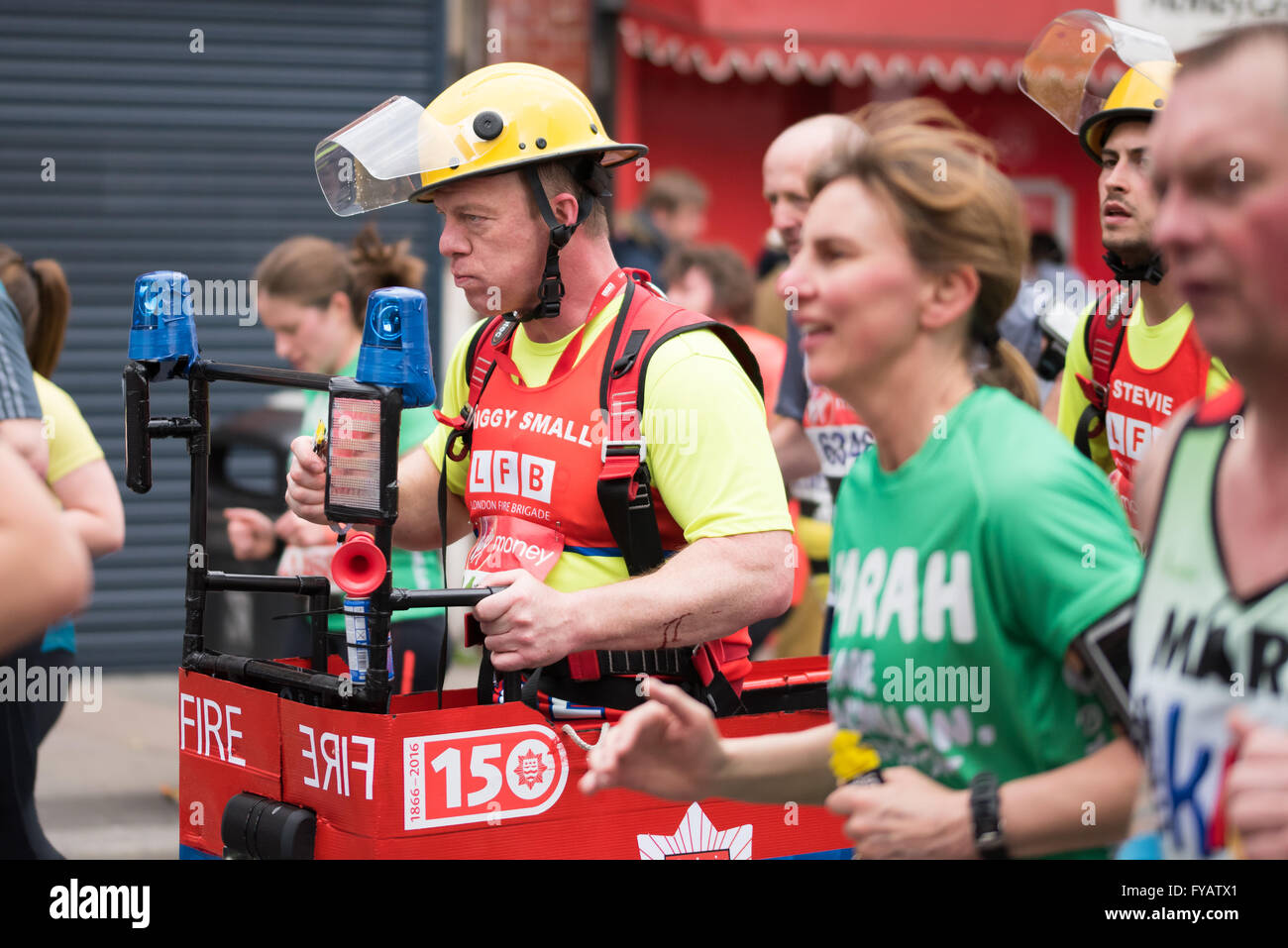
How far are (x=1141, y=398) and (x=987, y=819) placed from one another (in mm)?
2210

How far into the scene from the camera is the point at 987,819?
2205 mm

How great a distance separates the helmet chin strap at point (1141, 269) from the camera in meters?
4.11

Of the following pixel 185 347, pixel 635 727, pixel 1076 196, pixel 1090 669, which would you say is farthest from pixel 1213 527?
pixel 1076 196

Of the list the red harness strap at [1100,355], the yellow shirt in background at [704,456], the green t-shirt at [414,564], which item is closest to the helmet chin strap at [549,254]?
the yellow shirt in background at [704,456]

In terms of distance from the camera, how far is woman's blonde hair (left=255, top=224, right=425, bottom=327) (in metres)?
5.93

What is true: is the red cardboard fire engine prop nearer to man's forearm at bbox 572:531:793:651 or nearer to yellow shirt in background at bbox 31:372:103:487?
man's forearm at bbox 572:531:793:651

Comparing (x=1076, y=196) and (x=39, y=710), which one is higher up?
(x=1076, y=196)

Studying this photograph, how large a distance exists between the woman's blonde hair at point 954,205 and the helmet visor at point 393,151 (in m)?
1.24

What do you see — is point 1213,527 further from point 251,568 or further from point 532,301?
point 251,568

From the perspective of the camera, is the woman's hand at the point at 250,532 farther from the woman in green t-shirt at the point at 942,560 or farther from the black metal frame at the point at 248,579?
the woman in green t-shirt at the point at 942,560

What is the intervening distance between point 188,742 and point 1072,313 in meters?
3.40

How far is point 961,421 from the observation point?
236 centimetres

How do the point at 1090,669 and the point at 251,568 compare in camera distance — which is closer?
the point at 1090,669

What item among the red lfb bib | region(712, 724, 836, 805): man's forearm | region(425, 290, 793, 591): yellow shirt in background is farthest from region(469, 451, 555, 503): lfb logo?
region(712, 724, 836, 805): man's forearm
